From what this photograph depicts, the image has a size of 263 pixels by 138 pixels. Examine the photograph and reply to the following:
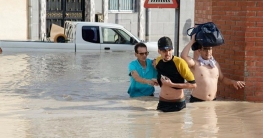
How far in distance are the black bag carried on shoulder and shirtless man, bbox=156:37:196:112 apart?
0.76 metres

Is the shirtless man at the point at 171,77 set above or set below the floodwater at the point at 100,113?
above

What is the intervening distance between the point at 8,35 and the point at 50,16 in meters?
2.84

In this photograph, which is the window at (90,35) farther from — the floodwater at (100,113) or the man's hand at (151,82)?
the man's hand at (151,82)

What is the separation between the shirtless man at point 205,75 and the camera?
36.2 ft

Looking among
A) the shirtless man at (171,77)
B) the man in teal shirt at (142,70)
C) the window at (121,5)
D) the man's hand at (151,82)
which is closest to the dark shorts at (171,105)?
the shirtless man at (171,77)

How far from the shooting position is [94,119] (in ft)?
33.6

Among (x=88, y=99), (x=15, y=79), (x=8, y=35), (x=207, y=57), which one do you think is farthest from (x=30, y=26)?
(x=207, y=57)

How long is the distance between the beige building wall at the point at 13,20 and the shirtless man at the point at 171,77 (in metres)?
17.1

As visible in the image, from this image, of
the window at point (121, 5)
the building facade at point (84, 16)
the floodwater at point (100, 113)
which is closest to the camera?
the floodwater at point (100, 113)

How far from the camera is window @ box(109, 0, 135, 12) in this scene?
3111 cm

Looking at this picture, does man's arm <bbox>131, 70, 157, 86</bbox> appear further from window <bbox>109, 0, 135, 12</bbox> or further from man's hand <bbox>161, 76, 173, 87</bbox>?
window <bbox>109, 0, 135, 12</bbox>

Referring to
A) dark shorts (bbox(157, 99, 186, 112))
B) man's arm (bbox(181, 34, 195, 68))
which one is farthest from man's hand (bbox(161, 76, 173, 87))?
man's arm (bbox(181, 34, 195, 68))

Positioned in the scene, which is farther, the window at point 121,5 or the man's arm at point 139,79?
the window at point 121,5

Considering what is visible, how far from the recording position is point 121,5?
3134cm
